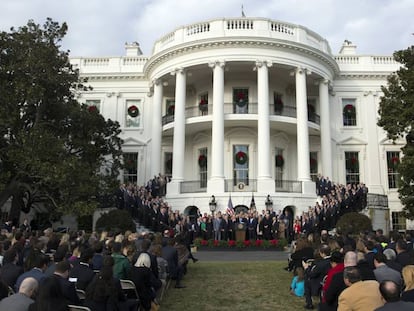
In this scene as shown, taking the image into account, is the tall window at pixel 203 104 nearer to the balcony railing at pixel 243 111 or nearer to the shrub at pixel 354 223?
the balcony railing at pixel 243 111

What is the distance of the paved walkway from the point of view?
16.4 m

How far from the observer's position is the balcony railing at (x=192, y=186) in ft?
83.7

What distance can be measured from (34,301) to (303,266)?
655cm

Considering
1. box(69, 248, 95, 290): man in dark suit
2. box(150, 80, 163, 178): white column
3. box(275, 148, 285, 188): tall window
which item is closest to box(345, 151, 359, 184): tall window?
box(275, 148, 285, 188): tall window

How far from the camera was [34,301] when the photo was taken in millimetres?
4457

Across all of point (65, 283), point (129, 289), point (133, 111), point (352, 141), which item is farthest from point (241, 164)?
point (65, 283)

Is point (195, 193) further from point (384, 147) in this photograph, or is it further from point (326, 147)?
point (384, 147)

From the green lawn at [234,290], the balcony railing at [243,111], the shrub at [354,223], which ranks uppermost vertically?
the balcony railing at [243,111]

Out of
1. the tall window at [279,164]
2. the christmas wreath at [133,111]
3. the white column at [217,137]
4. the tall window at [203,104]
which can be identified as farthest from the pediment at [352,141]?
the christmas wreath at [133,111]

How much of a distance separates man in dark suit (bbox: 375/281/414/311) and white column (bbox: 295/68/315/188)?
2185 cm

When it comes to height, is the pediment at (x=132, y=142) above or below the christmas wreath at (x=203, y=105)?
below

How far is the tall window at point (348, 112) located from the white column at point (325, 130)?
3297mm

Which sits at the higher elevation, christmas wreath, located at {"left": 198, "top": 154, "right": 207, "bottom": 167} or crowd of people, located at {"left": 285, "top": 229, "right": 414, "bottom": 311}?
christmas wreath, located at {"left": 198, "top": 154, "right": 207, "bottom": 167}

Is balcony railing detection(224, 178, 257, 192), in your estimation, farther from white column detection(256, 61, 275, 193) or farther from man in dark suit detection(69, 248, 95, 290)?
man in dark suit detection(69, 248, 95, 290)
